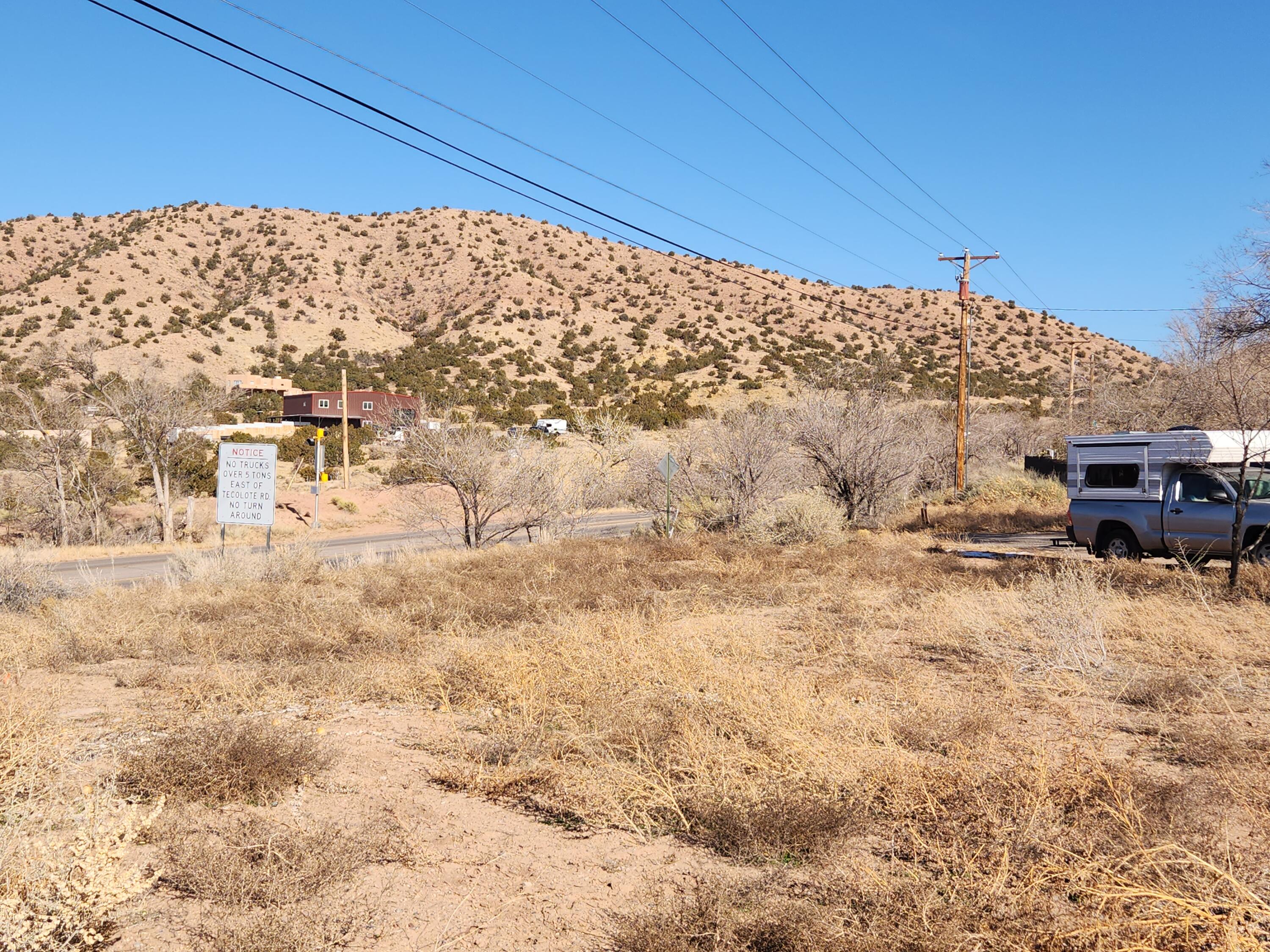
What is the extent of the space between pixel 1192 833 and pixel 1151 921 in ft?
5.27

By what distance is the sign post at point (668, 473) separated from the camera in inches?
828

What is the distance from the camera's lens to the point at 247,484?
55.2 ft

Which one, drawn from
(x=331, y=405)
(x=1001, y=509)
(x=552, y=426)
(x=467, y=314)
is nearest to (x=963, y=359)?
(x=1001, y=509)

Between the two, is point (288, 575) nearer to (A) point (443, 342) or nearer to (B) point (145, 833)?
(B) point (145, 833)

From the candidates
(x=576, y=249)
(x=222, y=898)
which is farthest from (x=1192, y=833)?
(x=576, y=249)

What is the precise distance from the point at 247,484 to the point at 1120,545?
16646mm

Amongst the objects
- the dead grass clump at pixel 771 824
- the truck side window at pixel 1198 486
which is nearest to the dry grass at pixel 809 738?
the dead grass clump at pixel 771 824

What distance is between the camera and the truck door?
14.8 m

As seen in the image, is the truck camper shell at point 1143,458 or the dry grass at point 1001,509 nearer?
the truck camper shell at point 1143,458

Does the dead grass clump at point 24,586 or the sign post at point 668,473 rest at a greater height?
the sign post at point 668,473

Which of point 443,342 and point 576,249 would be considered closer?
point 443,342

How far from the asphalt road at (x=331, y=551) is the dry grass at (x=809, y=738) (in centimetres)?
530

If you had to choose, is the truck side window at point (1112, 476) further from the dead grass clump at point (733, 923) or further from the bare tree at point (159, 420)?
the bare tree at point (159, 420)

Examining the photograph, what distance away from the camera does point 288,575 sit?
15172 millimetres
